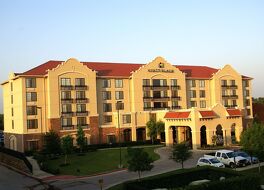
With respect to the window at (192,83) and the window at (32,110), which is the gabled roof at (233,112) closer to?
the window at (192,83)

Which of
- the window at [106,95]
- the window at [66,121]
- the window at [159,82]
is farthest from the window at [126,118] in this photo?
the window at [66,121]

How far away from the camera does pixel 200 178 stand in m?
31.8

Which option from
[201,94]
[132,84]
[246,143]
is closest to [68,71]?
[132,84]

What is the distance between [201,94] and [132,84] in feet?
56.8

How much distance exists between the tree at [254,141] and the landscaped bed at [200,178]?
5.91 m

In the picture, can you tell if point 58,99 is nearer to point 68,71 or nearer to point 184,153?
point 68,71

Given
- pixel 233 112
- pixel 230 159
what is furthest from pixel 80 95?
pixel 230 159

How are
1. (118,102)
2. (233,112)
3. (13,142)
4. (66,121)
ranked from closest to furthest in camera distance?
(233,112)
(66,121)
(13,142)
(118,102)

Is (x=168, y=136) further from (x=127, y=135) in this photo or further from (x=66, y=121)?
(x=66, y=121)

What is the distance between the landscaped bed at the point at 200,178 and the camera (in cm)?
2520

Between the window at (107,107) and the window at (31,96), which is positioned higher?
the window at (31,96)

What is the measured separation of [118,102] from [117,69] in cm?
776

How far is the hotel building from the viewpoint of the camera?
2457 inches

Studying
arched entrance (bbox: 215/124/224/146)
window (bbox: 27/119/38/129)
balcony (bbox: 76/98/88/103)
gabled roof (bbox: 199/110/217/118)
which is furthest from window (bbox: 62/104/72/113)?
arched entrance (bbox: 215/124/224/146)
